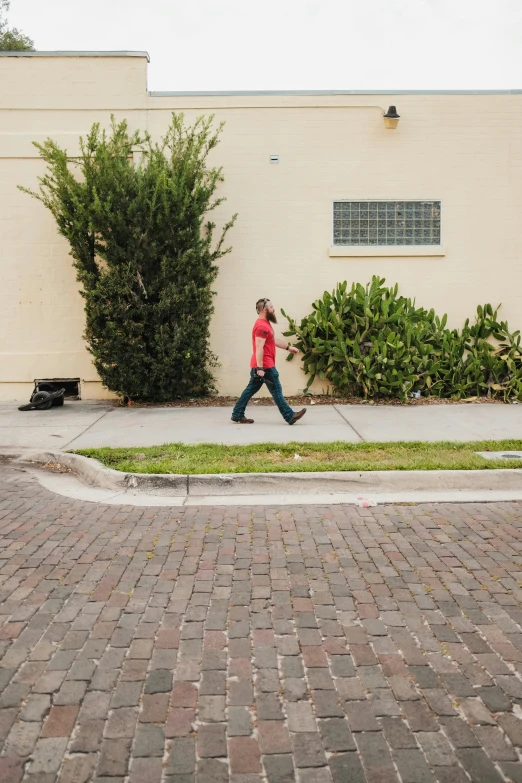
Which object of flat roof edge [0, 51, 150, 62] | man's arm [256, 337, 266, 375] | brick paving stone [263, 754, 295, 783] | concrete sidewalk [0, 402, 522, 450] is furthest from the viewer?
flat roof edge [0, 51, 150, 62]

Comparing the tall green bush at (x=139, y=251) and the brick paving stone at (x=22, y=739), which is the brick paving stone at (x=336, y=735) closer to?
the brick paving stone at (x=22, y=739)

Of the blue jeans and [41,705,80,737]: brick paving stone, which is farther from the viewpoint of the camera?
the blue jeans

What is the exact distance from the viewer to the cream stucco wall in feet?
40.2

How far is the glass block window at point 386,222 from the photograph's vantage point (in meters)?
12.5

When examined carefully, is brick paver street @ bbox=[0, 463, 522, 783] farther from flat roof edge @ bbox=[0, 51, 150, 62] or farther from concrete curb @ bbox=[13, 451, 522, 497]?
flat roof edge @ bbox=[0, 51, 150, 62]

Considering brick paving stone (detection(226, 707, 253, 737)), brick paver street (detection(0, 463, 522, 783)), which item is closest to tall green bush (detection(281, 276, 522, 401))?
brick paver street (detection(0, 463, 522, 783))

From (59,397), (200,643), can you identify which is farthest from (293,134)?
(200,643)

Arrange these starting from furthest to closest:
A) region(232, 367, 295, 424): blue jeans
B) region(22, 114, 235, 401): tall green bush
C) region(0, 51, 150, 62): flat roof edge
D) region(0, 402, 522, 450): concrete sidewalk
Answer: region(0, 51, 150, 62): flat roof edge < region(22, 114, 235, 401): tall green bush < region(232, 367, 295, 424): blue jeans < region(0, 402, 522, 450): concrete sidewalk

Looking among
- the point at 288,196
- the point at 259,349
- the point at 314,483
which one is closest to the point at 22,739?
the point at 314,483

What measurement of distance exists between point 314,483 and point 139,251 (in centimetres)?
554

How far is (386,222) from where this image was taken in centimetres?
1254

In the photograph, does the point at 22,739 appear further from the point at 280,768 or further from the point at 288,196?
the point at 288,196

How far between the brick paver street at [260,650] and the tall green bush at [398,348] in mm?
5615

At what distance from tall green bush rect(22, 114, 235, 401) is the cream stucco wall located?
772 mm
